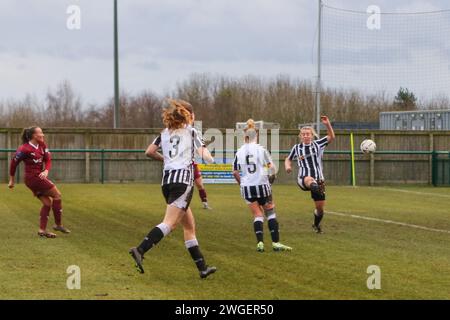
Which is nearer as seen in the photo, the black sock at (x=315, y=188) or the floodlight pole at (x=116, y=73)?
the black sock at (x=315, y=188)

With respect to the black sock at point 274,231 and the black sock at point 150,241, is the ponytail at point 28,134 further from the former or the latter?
the black sock at point 150,241

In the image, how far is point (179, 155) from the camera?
10406mm

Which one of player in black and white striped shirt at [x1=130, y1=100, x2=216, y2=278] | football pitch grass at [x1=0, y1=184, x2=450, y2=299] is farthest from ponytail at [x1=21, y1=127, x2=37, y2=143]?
player in black and white striped shirt at [x1=130, y1=100, x2=216, y2=278]

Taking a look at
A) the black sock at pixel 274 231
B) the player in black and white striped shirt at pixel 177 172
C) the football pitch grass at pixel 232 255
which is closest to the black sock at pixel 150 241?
the player in black and white striped shirt at pixel 177 172

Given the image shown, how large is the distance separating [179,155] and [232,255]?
2870 millimetres

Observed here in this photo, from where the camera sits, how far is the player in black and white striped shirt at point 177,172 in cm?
1027

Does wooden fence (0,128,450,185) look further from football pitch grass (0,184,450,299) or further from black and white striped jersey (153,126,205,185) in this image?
black and white striped jersey (153,126,205,185)

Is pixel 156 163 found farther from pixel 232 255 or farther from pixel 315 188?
pixel 232 255

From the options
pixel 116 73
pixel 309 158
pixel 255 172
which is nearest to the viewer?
pixel 255 172

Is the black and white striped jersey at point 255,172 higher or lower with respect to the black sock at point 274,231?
higher

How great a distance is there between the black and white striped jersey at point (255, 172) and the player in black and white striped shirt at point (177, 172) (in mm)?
3038

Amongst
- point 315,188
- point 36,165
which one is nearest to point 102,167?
point 36,165

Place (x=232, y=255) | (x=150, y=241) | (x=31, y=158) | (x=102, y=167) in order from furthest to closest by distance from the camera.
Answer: (x=102, y=167) < (x=31, y=158) < (x=232, y=255) < (x=150, y=241)
